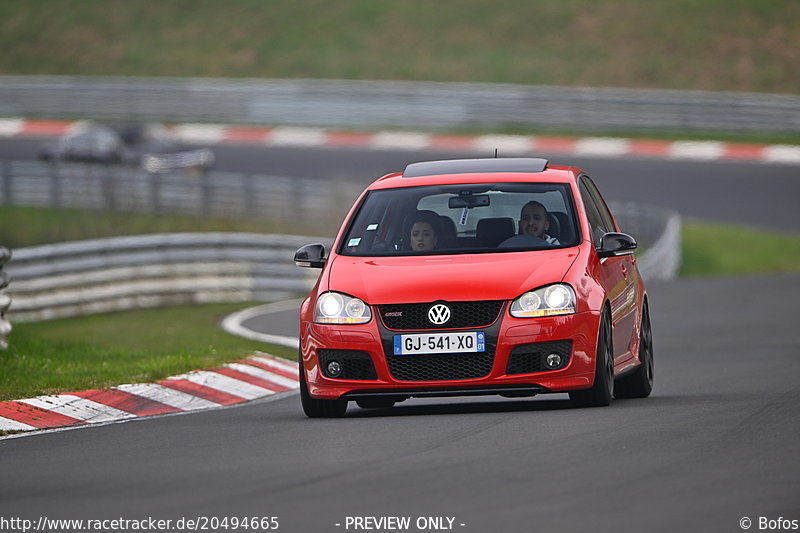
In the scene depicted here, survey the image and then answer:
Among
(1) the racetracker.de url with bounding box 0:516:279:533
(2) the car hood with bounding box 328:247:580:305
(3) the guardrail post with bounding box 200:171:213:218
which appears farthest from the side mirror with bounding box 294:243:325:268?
(3) the guardrail post with bounding box 200:171:213:218

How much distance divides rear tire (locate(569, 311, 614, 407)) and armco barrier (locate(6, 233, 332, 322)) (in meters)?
12.4

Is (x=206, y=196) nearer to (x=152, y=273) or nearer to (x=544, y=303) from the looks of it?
(x=152, y=273)

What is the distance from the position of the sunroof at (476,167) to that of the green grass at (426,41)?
3848 centimetres

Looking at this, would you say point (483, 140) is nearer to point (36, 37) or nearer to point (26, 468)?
point (36, 37)

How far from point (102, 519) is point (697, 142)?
3735cm

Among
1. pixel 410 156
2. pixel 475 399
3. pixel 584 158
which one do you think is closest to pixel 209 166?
pixel 410 156

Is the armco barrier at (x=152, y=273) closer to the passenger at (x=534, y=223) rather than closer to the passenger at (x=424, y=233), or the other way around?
the passenger at (x=424, y=233)

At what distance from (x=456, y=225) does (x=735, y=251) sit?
21346 mm

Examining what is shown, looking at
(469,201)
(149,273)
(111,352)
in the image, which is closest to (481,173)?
(469,201)

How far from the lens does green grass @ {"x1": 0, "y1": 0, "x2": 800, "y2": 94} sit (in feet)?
168

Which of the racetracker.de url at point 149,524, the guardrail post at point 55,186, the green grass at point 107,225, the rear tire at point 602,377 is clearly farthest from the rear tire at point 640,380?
the guardrail post at point 55,186

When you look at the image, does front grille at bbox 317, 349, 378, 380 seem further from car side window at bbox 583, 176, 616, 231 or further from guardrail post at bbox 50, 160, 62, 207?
guardrail post at bbox 50, 160, 62, 207

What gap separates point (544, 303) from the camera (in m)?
10.3

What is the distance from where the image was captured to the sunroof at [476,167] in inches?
460
